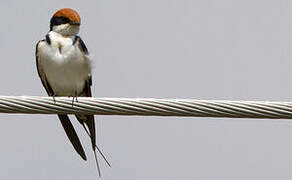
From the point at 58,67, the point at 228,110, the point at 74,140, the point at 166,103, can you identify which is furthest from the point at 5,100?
the point at 58,67

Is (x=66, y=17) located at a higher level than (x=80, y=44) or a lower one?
higher

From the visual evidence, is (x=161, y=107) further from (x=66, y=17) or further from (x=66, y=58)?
(x=66, y=17)

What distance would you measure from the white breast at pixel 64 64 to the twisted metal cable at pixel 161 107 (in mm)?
1661

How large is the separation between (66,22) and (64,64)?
30cm

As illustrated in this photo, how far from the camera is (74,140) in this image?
194 inches

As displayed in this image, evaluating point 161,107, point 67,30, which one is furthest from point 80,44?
point 161,107

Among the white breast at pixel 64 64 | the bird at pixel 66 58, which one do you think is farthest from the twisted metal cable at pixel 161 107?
the white breast at pixel 64 64

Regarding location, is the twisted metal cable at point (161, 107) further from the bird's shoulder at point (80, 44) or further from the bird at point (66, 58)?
the bird's shoulder at point (80, 44)

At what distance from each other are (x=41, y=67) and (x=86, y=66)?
1.12 ft

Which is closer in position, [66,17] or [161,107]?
[161,107]

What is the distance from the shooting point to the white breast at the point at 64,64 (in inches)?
208

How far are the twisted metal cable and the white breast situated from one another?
1661 mm

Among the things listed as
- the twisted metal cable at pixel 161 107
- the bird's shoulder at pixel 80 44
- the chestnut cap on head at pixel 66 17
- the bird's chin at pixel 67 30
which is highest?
the chestnut cap on head at pixel 66 17

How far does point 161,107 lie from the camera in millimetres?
3559
